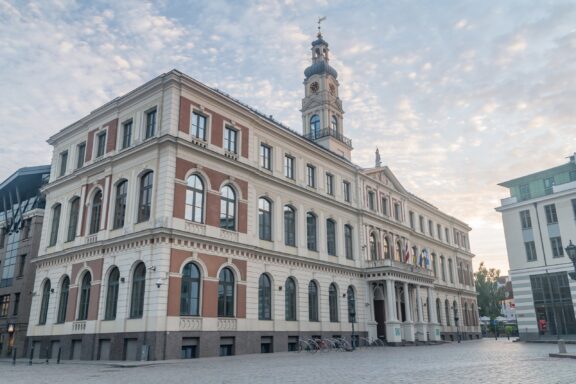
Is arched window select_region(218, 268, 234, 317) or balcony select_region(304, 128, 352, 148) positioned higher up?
balcony select_region(304, 128, 352, 148)

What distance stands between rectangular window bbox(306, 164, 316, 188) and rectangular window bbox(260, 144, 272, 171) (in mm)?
5014

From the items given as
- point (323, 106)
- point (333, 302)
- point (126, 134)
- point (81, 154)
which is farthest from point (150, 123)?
point (323, 106)

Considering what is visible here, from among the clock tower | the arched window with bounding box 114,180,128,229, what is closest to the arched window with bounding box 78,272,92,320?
the arched window with bounding box 114,180,128,229

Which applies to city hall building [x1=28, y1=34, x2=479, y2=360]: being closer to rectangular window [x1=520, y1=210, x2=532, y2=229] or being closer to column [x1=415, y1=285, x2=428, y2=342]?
column [x1=415, y1=285, x2=428, y2=342]

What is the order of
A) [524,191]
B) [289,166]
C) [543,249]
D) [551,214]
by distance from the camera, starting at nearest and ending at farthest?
[289,166] < [543,249] < [551,214] < [524,191]

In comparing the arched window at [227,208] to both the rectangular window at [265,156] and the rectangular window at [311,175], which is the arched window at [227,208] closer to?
the rectangular window at [265,156]

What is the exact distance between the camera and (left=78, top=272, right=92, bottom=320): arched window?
31.3 m

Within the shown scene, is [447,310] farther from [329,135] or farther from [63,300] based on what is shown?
→ [63,300]

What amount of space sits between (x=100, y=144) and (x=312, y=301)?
20.7 metres

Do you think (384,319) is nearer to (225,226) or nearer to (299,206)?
(299,206)

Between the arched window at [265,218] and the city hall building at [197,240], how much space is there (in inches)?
4.4

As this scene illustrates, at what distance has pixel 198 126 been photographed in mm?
31781

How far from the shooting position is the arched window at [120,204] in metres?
31.0

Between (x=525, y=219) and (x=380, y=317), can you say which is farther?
(x=525, y=219)
